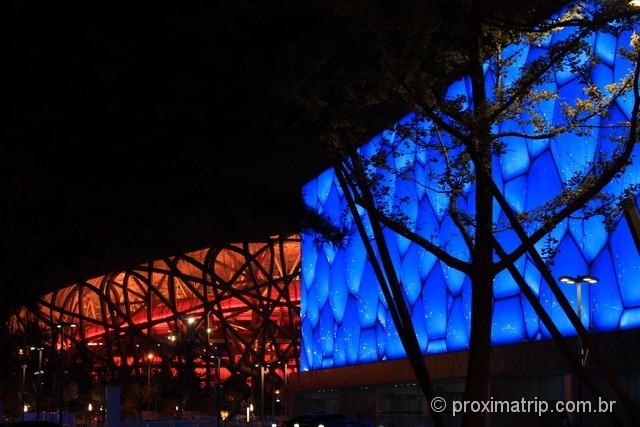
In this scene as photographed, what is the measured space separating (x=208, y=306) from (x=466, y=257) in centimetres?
5161

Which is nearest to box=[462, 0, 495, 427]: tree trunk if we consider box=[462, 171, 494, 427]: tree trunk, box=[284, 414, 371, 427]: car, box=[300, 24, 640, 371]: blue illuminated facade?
box=[462, 171, 494, 427]: tree trunk

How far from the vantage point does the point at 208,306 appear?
8169 cm

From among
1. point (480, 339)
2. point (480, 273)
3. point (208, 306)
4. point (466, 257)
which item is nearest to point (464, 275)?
point (466, 257)

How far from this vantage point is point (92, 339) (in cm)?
9306

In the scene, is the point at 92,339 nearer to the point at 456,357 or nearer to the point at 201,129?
the point at 456,357

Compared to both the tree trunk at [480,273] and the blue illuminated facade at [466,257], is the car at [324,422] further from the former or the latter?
the tree trunk at [480,273]

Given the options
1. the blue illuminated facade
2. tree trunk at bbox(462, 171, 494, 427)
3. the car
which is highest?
the blue illuminated facade

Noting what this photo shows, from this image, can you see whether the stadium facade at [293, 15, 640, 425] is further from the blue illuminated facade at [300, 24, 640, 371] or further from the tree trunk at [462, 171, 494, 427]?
the tree trunk at [462, 171, 494, 427]

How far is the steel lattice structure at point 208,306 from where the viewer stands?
3108 inches

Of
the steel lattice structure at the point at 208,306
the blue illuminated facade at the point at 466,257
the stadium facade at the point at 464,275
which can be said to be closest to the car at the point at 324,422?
the stadium facade at the point at 464,275

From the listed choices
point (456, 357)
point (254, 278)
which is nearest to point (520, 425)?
point (456, 357)

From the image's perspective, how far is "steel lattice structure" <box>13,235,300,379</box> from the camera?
78.9 m

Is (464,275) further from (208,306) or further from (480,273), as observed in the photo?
(208,306)

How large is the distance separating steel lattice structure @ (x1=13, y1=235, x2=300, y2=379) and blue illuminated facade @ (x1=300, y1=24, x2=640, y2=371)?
1163 inches
